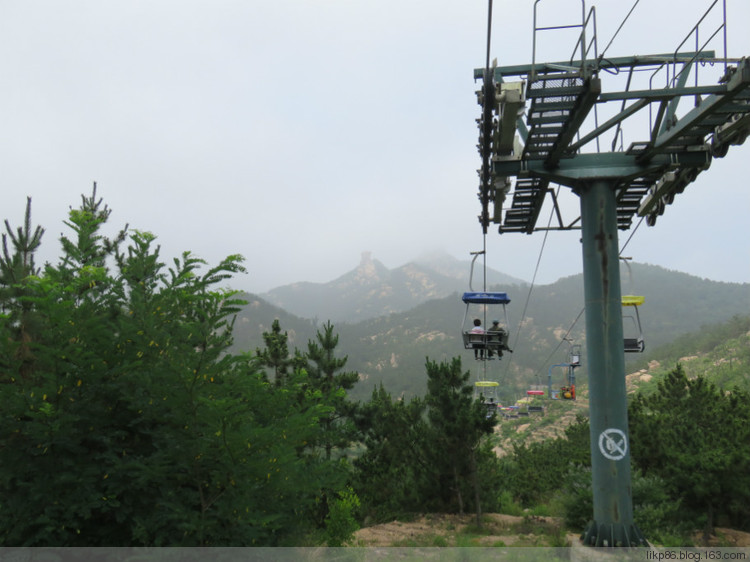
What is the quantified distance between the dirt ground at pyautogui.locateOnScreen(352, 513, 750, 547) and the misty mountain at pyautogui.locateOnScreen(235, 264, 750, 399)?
291 ft

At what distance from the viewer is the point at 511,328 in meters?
158

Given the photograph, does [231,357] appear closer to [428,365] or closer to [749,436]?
[428,365]

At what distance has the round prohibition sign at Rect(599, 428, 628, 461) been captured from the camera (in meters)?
8.45

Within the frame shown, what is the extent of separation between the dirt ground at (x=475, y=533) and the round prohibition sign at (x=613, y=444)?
22.8ft

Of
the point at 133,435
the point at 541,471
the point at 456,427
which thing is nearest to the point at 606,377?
the point at 133,435

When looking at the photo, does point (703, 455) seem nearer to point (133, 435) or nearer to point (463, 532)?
point (463, 532)

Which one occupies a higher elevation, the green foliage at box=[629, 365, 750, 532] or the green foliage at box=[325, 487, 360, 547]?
the green foliage at box=[629, 365, 750, 532]

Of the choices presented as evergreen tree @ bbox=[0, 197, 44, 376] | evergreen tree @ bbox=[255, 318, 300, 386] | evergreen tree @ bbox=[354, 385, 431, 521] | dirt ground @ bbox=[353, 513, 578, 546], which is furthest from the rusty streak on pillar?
evergreen tree @ bbox=[255, 318, 300, 386]

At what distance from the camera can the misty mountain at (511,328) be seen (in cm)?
12350

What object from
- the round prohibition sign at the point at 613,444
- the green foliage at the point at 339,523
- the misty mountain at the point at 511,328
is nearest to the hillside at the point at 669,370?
the misty mountain at the point at 511,328

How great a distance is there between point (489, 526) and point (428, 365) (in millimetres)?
6309

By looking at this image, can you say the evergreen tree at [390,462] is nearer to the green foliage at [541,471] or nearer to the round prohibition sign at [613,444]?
the green foliage at [541,471]

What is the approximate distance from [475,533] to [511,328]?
14624 centimetres

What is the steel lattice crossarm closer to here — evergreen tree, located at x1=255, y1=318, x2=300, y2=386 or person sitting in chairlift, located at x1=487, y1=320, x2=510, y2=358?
person sitting in chairlift, located at x1=487, y1=320, x2=510, y2=358
